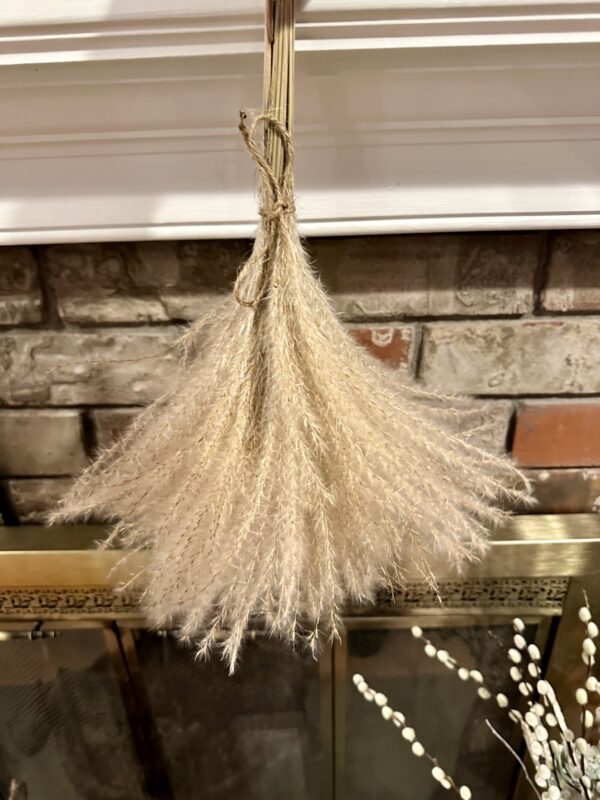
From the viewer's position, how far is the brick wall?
63 centimetres

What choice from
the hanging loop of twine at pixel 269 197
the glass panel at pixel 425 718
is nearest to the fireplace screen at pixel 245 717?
the glass panel at pixel 425 718

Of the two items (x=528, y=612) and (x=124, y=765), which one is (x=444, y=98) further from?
(x=124, y=765)

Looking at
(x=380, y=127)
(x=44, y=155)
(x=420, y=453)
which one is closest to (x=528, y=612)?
(x=420, y=453)

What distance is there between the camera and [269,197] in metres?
0.45

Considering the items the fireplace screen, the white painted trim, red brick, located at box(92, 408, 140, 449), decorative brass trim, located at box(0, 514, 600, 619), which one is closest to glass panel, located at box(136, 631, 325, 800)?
the fireplace screen

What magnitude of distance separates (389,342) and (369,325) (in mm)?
32

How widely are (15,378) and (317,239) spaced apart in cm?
39

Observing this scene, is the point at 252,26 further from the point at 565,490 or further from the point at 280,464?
the point at 565,490

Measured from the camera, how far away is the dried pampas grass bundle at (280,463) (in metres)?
0.48

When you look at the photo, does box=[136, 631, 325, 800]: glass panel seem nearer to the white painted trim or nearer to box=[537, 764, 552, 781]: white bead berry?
box=[537, 764, 552, 781]: white bead berry

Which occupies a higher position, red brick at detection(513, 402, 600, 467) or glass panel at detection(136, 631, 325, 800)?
red brick at detection(513, 402, 600, 467)

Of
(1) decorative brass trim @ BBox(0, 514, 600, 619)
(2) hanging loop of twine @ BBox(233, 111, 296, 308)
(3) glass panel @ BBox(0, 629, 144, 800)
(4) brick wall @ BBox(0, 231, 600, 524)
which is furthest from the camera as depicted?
(3) glass panel @ BBox(0, 629, 144, 800)

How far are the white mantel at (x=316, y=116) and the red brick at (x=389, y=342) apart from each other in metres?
0.12

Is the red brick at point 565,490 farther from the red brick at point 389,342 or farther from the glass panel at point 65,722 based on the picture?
the glass panel at point 65,722
